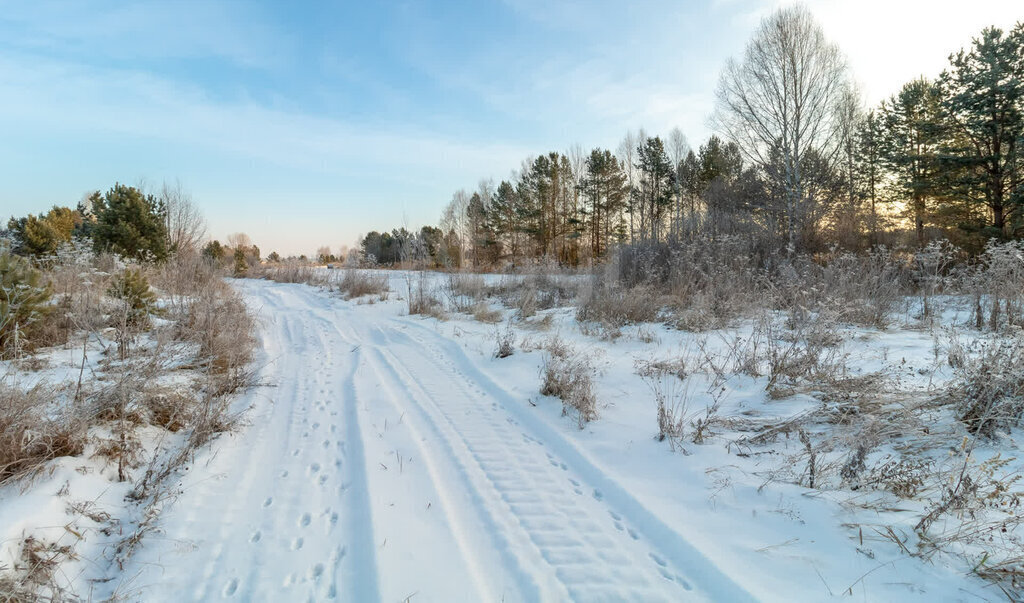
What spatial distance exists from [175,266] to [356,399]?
603 centimetres

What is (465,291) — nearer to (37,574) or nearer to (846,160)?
(37,574)

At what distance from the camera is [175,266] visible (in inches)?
297

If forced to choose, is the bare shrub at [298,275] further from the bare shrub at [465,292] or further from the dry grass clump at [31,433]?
the dry grass clump at [31,433]

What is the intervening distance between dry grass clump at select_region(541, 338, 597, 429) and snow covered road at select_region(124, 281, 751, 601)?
1.08ft

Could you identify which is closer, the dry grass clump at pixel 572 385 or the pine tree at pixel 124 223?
the dry grass clump at pixel 572 385

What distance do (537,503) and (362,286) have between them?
12.6 meters

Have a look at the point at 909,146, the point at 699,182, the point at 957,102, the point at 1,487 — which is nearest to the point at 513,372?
the point at 1,487

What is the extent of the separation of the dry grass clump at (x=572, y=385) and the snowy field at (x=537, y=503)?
0.40 ft

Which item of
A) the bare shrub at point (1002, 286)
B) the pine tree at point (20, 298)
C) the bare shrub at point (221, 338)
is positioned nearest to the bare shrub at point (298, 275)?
the bare shrub at point (221, 338)

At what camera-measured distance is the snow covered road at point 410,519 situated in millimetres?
1842

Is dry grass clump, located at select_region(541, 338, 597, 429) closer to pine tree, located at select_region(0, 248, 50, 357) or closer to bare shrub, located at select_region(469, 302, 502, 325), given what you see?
bare shrub, located at select_region(469, 302, 502, 325)

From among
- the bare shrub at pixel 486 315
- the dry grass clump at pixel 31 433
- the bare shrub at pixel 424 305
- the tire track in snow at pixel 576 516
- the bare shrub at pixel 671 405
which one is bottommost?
the tire track in snow at pixel 576 516

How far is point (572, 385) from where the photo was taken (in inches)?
159

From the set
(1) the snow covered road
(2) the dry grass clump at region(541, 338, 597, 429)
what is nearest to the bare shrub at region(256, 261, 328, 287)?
(2) the dry grass clump at region(541, 338, 597, 429)
